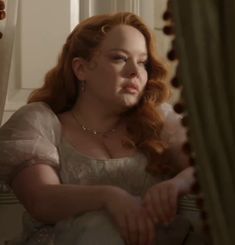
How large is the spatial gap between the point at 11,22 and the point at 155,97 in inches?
14.3

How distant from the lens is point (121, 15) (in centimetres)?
117

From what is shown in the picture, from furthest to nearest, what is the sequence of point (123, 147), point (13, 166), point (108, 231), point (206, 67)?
point (123, 147)
point (13, 166)
point (108, 231)
point (206, 67)

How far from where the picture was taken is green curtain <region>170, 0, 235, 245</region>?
37 cm

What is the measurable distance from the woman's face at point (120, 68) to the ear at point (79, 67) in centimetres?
3

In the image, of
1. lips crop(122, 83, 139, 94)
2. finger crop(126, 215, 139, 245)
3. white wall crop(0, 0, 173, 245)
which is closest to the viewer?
finger crop(126, 215, 139, 245)

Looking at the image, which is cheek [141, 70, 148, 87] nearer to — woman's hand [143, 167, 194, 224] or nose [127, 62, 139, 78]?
nose [127, 62, 139, 78]

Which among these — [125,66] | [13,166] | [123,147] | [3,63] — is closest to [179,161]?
[123,147]

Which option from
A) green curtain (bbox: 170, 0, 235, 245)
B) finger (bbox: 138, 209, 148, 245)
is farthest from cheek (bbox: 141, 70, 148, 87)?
green curtain (bbox: 170, 0, 235, 245)

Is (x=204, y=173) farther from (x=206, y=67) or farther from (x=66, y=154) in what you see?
(x=66, y=154)

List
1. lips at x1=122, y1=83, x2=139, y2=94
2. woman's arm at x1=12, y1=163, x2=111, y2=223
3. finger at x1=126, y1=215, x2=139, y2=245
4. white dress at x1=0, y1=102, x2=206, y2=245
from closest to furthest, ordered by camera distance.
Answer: finger at x1=126, y1=215, x2=139, y2=245, woman's arm at x1=12, y1=163, x2=111, y2=223, white dress at x1=0, y1=102, x2=206, y2=245, lips at x1=122, y1=83, x2=139, y2=94

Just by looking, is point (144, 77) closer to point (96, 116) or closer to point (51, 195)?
point (96, 116)

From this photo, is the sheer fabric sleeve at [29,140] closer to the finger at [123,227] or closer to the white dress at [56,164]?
the white dress at [56,164]

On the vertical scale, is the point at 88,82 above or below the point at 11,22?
below

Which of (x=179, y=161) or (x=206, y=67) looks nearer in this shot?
(x=206, y=67)
